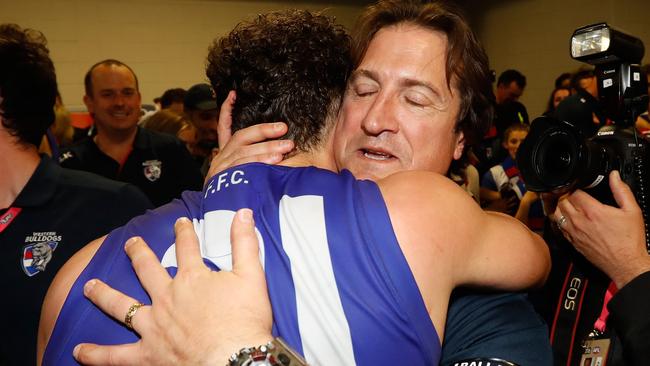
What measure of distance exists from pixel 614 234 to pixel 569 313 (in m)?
0.26

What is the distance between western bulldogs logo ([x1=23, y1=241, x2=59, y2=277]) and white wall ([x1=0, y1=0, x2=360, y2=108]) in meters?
6.96

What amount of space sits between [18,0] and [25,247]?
7590 mm

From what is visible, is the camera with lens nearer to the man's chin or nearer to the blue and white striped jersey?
the man's chin

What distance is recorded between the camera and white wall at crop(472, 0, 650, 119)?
7.99 m

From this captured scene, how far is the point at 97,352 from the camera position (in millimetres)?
1063

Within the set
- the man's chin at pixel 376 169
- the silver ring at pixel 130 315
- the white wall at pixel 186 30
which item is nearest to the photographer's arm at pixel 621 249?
the man's chin at pixel 376 169

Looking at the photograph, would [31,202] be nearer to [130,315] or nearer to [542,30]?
[130,315]

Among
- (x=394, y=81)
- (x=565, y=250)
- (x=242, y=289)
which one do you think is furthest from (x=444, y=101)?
(x=242, y=289)

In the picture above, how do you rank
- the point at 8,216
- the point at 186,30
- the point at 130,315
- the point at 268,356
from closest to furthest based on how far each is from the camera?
1. the point at 268,356
2. the point at 130,315
3. the point at 8,216
4. the point at 186,30

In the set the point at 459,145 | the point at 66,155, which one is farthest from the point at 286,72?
the point at 66,155

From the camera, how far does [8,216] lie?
1866 millimetres

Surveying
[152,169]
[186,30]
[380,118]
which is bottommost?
[152,169]

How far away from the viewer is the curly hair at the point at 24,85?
1.91 m

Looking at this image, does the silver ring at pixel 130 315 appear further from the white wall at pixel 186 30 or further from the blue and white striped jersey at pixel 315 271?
the white wall at pixel 186 30
